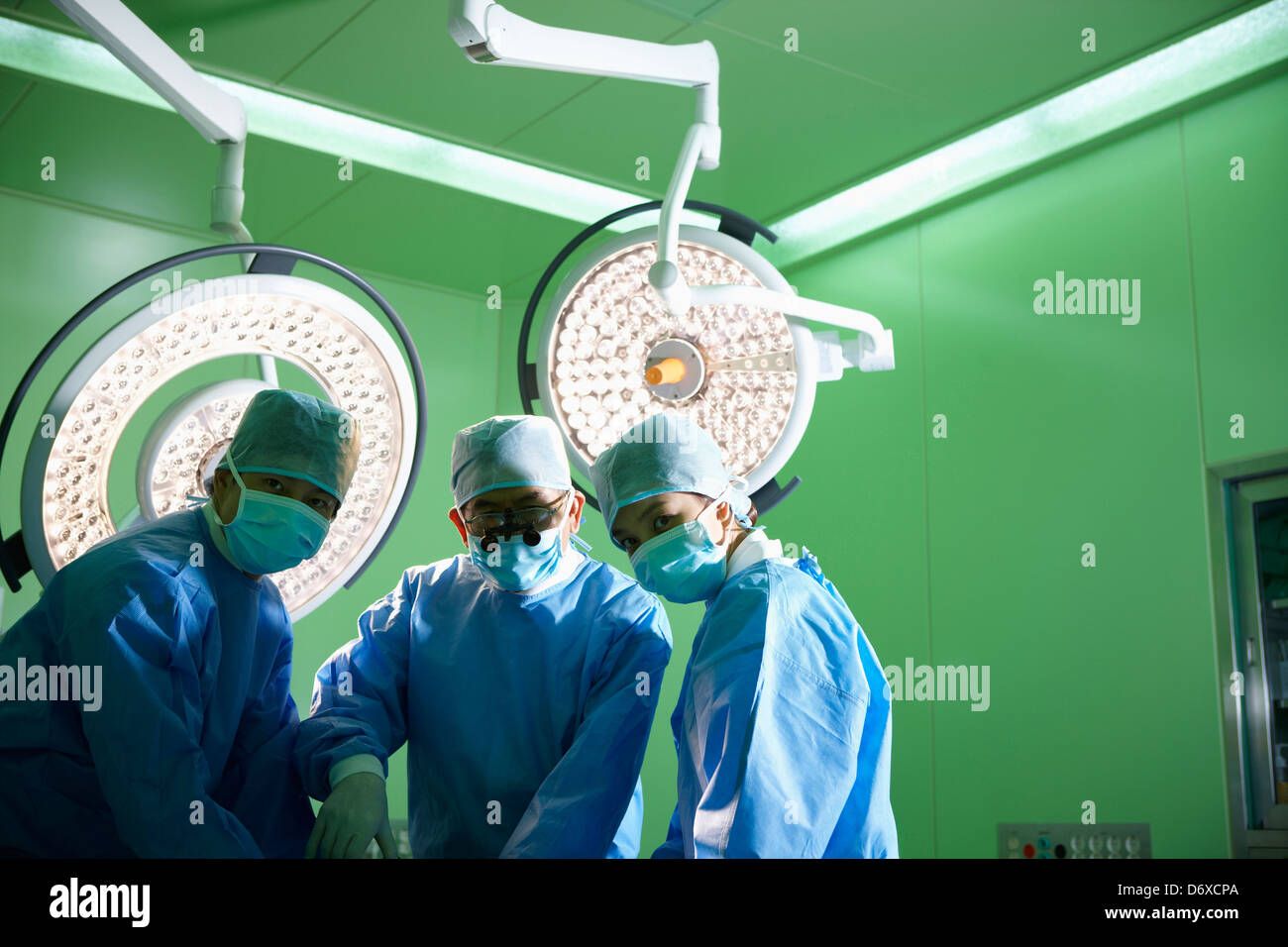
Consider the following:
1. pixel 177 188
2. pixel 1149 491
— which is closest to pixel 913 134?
pixel 1149 491

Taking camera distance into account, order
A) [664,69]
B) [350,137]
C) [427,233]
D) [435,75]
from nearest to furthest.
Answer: [664,69] < [435,75] < [350,137] < [427,233]

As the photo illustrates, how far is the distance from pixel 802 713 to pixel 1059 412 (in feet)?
7.16

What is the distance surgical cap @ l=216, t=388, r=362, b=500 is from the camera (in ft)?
5.73

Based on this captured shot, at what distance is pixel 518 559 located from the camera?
73.9 inches

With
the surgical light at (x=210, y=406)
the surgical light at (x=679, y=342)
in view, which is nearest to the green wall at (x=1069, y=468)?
the surgical light at (x=679, y=342)

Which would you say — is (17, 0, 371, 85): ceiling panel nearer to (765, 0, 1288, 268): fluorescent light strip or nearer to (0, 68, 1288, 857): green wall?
(0, 68, 1288, 857): green wall

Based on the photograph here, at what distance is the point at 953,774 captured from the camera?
354 cm

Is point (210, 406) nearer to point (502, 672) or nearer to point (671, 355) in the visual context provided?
point (502, 672)

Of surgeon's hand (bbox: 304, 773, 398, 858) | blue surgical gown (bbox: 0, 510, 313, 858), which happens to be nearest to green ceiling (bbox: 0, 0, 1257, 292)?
blue surgical gown (bbox: 0, 510, 313, 858)

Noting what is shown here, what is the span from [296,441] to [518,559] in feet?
1.32

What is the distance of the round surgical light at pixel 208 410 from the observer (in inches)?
62.6

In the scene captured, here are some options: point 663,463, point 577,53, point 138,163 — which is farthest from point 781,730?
point 138,163

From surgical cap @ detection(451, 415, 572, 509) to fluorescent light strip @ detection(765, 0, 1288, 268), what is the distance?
7.32 ft
